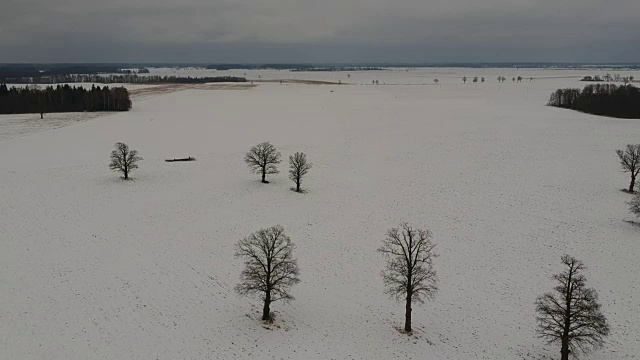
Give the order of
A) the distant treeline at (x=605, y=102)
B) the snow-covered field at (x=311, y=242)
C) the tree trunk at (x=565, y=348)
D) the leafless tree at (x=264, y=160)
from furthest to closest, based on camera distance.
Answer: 1. the distant treeline at (x=605, y=102)
2. the leafless tree at (x=264, y=160)
3. the snow-covered field at (x=311, y=242)
4. the tree trunk at (x=565, y=348)

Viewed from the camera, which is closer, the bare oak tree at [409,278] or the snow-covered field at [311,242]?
the snow-covered field at [311,242]

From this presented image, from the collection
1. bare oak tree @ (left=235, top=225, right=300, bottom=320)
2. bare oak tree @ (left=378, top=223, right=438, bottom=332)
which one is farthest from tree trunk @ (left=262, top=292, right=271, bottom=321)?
bare oak tree @ (left=378, top=223, right=438, bottom=332)

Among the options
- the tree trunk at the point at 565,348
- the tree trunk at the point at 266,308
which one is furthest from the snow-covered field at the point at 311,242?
the tree trunk at the point at 565,348

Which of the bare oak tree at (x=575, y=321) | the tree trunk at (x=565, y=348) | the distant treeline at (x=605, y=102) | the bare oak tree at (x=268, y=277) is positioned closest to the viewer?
the bare oak tree at (x=575, y=321)

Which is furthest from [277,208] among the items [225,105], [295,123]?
[225,105]

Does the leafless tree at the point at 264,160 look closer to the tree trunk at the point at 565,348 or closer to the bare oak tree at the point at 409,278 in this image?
the bare oak tree at the point at 409,278

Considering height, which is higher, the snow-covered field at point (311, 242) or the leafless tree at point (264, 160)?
the leafless tree at point (264, 160)

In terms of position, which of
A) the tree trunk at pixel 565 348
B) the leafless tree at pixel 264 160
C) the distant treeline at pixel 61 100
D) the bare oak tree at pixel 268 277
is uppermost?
the distant treeline at pixel 61 100

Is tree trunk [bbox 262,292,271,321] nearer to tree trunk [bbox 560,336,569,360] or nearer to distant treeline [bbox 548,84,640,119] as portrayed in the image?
tree trunk [bbox 560,336,569,360]

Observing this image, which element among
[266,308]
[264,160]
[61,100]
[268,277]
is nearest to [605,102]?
[264,160]
